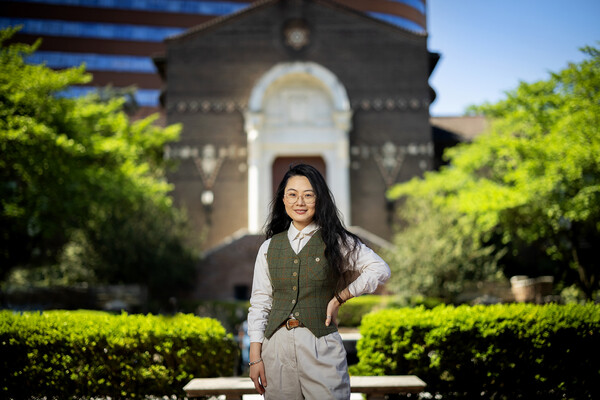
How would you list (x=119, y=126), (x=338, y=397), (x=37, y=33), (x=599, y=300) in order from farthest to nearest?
1. (x=37, y=33)
2. (x=119, y=126)
3. (x=599, y=300)
4. (x=338, y=397)

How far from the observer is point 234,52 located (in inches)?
1048

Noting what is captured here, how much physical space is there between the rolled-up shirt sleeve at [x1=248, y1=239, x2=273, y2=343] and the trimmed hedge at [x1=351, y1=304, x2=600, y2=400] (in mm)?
3821

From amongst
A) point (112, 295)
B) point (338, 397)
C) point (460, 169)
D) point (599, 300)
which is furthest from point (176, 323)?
point (460, 169)

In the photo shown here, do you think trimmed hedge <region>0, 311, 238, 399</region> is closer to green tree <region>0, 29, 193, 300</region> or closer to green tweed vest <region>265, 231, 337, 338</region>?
green tweed vest <region>265, 231, 337, 338</region>

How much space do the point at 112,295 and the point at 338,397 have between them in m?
16.0

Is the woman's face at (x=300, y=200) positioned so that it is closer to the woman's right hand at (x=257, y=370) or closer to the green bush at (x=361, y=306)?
the woman's right hand at (x=257, y=370)

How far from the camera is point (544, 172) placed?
16391 mm

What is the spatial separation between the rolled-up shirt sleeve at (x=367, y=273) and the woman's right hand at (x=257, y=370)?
752 mm

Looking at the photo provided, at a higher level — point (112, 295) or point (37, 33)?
point (37, 33)

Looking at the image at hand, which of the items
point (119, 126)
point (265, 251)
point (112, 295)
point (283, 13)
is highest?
point (283, 13)

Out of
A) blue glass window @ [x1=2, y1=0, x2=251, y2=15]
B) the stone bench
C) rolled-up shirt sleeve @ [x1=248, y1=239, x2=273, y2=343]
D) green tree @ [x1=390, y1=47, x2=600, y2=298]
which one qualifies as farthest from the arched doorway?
blue glass window @ [x1=2, y1=0, x2=251, y2=15]

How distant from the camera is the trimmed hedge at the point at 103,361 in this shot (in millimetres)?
6891

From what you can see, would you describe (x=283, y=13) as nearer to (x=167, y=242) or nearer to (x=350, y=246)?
(x=167, y=242)

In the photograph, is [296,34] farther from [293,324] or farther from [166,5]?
[166,5]
